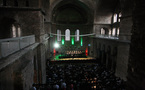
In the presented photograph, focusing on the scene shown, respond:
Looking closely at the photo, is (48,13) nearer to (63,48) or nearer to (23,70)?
(63,48)

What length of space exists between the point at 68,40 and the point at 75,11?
8.35 m

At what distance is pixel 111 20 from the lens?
906 inches

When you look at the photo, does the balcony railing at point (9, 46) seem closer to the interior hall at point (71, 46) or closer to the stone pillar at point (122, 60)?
the interior hall at point (71, 46)

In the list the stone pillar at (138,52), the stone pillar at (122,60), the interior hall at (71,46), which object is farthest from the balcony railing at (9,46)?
the stone pillar at (122,60)

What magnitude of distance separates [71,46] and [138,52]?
26.1m

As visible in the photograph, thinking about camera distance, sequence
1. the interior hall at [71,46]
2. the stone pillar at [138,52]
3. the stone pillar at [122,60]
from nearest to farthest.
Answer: the stone pillar at [138,52]
the interior hall at [71,46]
the stone pillar at [122,60]

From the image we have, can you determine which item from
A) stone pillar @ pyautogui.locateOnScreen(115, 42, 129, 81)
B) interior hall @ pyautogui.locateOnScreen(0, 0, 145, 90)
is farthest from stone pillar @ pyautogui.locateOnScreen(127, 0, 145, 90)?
stone pillar @ pyautogui.locateOnScreen(115, 42, 129, 81)

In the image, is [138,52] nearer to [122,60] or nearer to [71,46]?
[122,60]

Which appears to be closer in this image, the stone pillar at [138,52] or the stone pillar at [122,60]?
the stone pillar at [138,52]

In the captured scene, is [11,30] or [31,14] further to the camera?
[11,30]

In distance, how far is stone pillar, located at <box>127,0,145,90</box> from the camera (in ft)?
12.4

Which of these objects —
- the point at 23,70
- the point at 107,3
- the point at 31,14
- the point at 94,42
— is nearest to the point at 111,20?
the point at 107,3

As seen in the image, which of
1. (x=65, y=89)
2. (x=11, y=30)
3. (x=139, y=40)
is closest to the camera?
(x=139, y=40)

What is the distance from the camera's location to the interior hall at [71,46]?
4.02m
